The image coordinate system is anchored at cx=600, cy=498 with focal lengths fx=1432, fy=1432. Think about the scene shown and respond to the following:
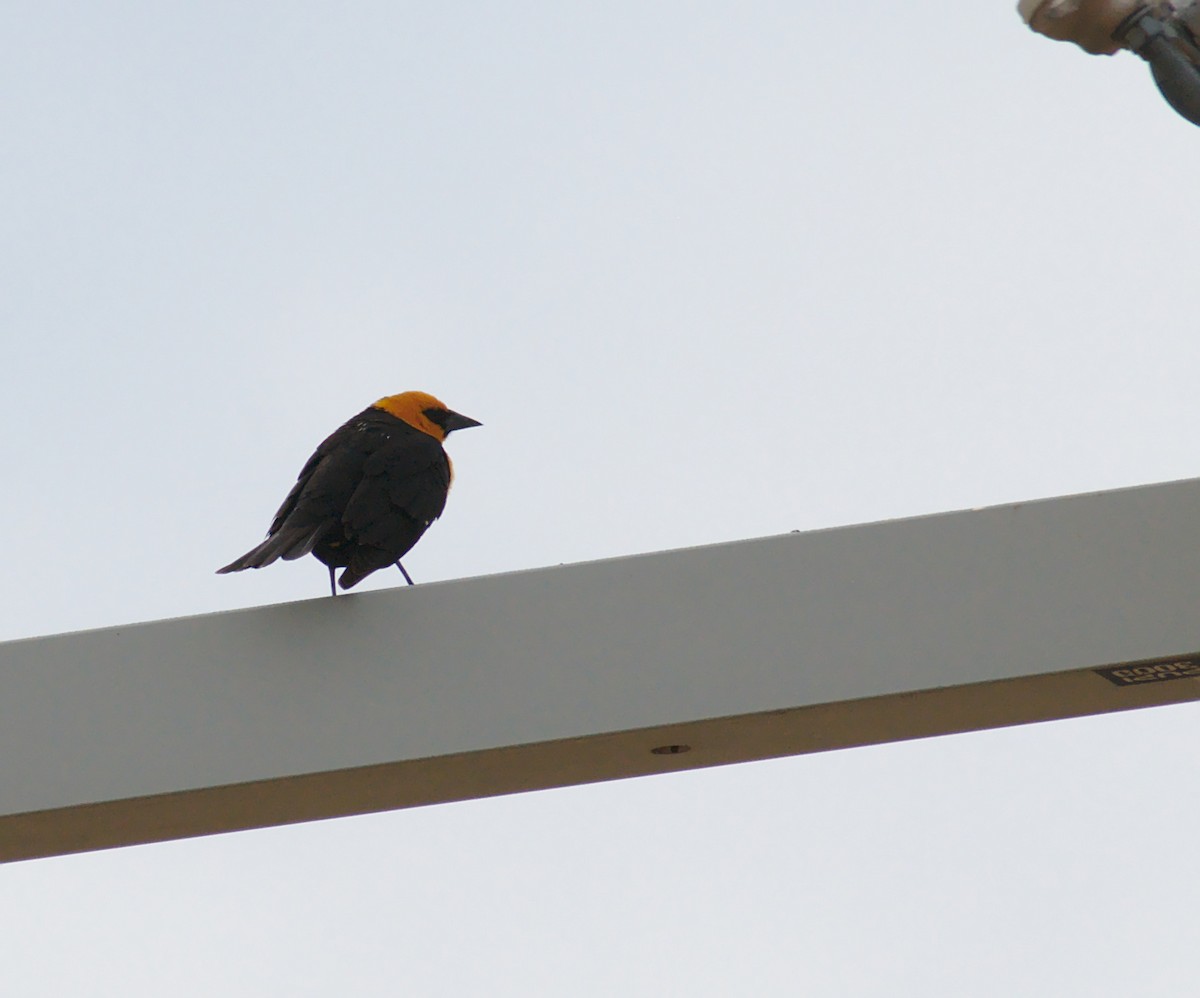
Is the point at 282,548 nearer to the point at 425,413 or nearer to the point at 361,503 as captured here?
the point at 361,503

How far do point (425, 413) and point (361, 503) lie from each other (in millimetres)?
872

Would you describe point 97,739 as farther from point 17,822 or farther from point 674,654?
point 674,654

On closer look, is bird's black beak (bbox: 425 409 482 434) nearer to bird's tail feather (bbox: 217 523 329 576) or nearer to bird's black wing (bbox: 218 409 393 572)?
bird's black wing (bbox: 218 409 393 572)

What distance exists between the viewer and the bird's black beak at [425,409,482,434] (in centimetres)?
319

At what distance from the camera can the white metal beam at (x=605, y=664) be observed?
1.49m

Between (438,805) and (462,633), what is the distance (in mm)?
251

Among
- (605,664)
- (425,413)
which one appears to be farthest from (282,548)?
(425,413)

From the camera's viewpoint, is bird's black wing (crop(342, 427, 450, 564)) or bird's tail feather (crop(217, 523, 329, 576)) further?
bird's black wing (crop(342, 427, 450, 564))

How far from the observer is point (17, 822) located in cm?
152

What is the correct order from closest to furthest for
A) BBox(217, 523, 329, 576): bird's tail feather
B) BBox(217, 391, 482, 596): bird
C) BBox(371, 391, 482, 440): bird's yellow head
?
Answer: BBox(217, 523, 329, 576): bird's tail feather < BBox(217, 391, 482, 596): bird < BBox(371, 391, 482, 440): bird's yellow head

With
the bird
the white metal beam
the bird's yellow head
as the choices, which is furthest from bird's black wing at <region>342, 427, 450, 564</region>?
the white metal beam

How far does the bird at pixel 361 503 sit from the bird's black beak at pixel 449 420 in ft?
2.08

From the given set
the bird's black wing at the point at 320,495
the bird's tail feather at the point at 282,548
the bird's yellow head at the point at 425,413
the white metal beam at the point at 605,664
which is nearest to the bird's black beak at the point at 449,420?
the bird's yellow head at the point at 425,413

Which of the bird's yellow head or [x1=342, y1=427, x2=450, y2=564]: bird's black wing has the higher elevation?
the bird's yellow head
